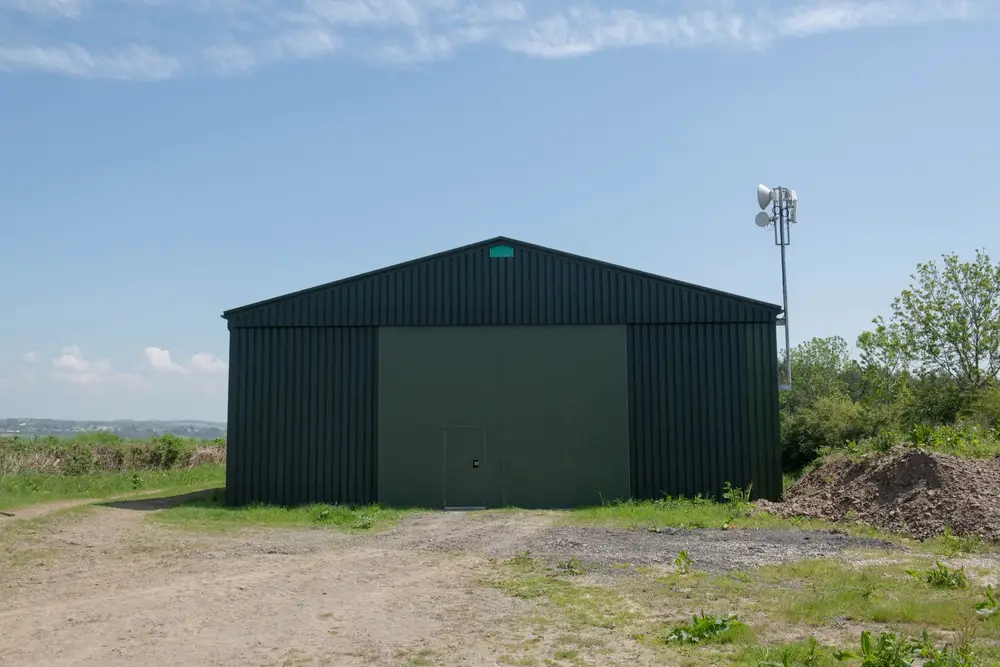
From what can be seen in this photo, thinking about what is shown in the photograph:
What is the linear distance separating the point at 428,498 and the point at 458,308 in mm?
4936

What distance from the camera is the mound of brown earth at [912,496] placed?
1520 cm

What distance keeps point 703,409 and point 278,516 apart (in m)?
10.7

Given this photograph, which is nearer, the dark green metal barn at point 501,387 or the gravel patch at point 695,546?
the gravel patch at point 695,546

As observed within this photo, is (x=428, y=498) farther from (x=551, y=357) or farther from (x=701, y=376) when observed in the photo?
(x=701, y=376)

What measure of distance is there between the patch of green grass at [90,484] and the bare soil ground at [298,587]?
507 cm

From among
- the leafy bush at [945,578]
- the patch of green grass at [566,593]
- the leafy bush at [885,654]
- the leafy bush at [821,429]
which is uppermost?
the leafy bush at [821,429]

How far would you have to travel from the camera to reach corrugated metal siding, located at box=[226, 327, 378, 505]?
21875 mm

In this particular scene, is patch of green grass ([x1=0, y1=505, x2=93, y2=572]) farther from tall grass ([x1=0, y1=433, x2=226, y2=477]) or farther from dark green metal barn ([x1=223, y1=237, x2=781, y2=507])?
tall grass ([x1=0, y1=433, x2=226, y2=477])

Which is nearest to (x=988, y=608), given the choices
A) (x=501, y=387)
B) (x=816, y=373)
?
(x=501, y=387)

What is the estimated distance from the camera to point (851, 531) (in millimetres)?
16125

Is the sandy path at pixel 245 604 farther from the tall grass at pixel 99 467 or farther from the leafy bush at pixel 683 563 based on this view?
the tall grass at pixel 99 467

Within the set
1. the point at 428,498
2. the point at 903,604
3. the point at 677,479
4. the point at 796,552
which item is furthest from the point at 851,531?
the point at 428,498

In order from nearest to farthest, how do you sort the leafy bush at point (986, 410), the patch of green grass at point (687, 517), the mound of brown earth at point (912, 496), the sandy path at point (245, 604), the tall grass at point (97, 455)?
the sandy path at point (245, 604) < the mound of brown earth at point (912, 496) < the patch of green grass at point (687, 517) < the leafy bush at point (986, 410) < the tall grass at point (97, 455)

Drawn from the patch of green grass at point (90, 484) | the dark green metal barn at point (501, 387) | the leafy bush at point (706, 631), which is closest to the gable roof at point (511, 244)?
the dark green metal barn at point (501, 387)
